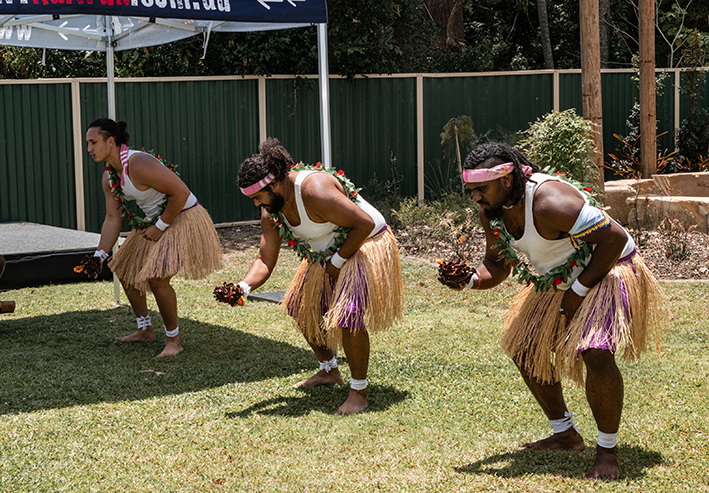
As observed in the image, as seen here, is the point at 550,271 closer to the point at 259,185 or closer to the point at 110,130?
the point at 259,185

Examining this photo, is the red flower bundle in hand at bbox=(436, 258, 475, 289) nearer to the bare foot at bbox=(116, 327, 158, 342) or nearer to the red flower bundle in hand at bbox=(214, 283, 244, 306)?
the red flower bundle in hand at bbox=(214, 283, 244, 306)

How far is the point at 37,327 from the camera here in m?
6.57

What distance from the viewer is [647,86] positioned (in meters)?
11.9

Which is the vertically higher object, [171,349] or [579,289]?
[579,289]

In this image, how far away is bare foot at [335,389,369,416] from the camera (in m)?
4.43

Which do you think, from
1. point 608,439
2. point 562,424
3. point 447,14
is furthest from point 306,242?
point 447,14

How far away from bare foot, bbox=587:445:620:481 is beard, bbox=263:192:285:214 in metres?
2.04

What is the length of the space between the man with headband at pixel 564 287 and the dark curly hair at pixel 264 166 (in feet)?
3.76

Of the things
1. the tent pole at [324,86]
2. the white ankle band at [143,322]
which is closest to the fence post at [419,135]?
the tent pole at [324,86]

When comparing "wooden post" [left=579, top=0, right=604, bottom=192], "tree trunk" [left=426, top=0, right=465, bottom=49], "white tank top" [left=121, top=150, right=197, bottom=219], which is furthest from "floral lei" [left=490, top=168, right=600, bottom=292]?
"tree trunk" [left=426, top=0, right=465, bottom=49]

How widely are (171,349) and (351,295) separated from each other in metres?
1.89

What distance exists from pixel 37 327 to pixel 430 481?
420 centimetres

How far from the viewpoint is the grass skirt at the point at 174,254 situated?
18.3ft

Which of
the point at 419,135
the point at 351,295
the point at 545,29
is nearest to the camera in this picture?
the point at 351,295
